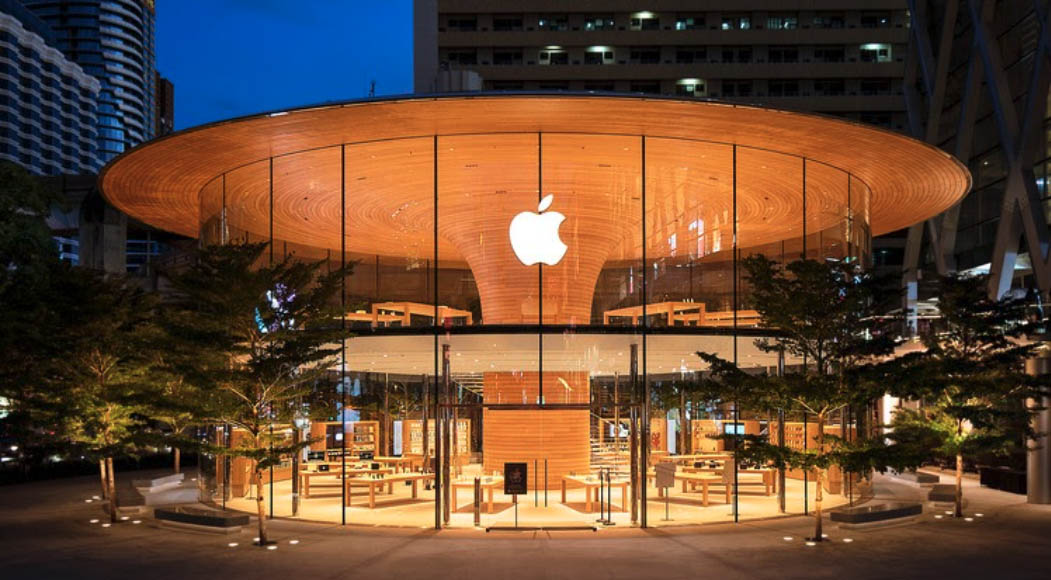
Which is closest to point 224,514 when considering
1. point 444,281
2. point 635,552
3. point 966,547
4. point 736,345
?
point 444,281

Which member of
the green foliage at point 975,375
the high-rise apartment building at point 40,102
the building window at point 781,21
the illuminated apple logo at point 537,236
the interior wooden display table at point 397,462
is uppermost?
the high-rise apartment building at point 40,102

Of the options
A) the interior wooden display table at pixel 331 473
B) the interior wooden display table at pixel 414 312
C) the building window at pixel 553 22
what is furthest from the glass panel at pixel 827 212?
the building window at pixel 553 22

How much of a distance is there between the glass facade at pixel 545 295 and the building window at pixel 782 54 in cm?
5389

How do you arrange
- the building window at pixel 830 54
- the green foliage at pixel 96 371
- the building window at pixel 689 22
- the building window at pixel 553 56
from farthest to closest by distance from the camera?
the building window at pixel 689 22, the building window at pixel 553 56, the building window at pixel 830 54, the green foliage at pixel 96 371

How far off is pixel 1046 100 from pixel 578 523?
3134 centimetres

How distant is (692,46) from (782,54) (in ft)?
22.0

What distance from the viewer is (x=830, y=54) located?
259 feet

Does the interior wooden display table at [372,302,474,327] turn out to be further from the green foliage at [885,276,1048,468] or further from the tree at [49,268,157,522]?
the green foliage at [885,276,1048,468]

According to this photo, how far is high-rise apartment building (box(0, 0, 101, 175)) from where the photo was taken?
151 meters

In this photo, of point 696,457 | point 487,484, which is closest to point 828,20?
point 696,457

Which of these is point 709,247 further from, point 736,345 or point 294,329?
point 294,329

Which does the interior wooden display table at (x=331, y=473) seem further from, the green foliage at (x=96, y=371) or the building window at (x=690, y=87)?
the building window at (x=690, y=87)

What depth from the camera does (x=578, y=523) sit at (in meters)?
21.9

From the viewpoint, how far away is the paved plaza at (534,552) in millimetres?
16672
